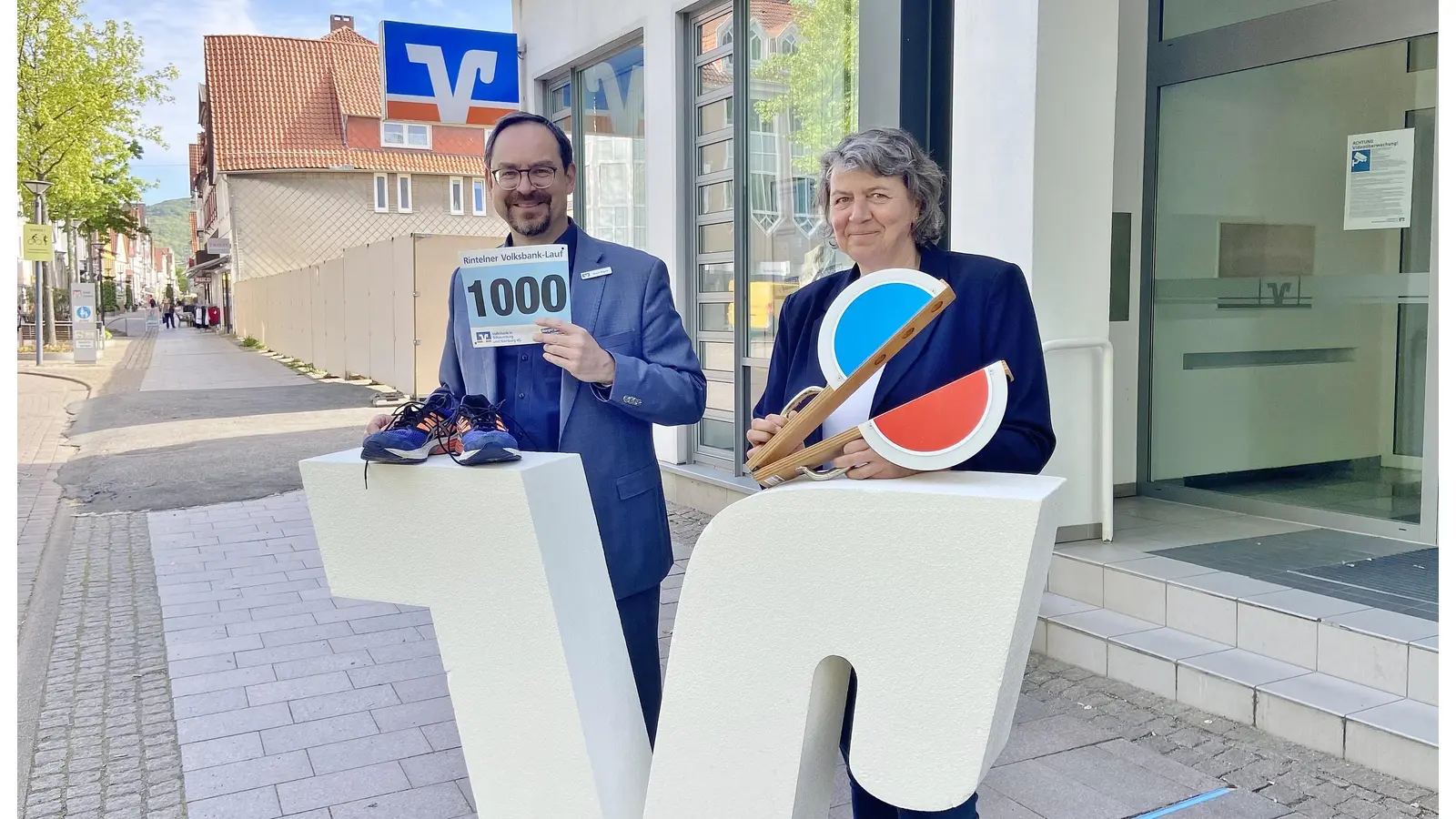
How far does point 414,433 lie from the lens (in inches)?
93.5

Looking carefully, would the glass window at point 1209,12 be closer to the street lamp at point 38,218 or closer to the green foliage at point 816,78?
the green foliage at point 816,78

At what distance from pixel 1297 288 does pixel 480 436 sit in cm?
547

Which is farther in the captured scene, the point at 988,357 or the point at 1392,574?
the point at 1392,574

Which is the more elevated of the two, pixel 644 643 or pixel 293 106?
pixel 293 106

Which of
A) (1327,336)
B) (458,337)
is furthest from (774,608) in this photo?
(1327,336)

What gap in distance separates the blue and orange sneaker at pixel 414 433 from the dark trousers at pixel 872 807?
98 cm

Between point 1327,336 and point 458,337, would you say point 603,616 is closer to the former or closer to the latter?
point 458,337

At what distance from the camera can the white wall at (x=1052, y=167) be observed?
5.13m

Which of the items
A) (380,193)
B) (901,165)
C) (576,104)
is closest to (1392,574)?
(901,165)

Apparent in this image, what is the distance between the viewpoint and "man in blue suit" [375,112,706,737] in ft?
8.75

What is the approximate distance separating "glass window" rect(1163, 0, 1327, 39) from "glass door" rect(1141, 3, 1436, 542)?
0.21 m

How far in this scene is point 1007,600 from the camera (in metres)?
1.93

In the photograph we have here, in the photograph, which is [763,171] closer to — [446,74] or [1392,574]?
[446,74]

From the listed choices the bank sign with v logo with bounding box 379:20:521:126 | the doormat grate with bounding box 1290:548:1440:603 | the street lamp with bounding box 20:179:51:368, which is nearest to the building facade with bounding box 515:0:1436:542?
the doormat grate with bounding box 1290:548:1440:603
